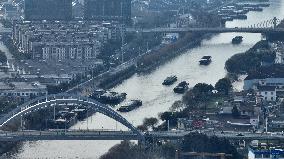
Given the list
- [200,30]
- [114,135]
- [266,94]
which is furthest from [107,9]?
[114,135]

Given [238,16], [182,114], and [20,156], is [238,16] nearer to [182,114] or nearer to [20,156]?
[182,114]

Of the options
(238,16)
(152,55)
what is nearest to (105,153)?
(152,55)

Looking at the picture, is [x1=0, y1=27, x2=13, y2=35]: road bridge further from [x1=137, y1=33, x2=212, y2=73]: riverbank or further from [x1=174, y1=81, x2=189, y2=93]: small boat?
[x1=174, y1=81, x2=189, y2=93]: small boat

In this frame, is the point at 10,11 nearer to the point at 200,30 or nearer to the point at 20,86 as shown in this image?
the point at 200,30

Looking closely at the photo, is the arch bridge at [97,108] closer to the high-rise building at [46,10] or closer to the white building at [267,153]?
the white building at [267,153]

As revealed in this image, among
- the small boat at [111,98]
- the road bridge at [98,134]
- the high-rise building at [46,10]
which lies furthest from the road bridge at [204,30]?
the road bridge at [98,134]

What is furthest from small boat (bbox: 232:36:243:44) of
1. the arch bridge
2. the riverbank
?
the arch bridge

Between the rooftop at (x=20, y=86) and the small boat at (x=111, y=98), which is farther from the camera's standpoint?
the rooftop at (x=20, y=86)
